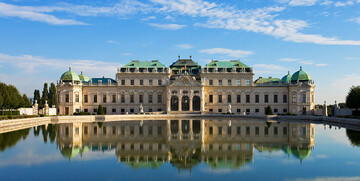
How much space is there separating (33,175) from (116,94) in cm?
6100

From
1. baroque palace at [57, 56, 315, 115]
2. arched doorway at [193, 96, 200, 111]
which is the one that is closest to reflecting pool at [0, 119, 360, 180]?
arched doorway at [193, 96, 200, 111]

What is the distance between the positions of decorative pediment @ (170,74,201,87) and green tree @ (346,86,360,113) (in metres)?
30.5

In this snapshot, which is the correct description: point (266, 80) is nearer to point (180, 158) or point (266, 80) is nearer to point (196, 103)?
point (196, 103)

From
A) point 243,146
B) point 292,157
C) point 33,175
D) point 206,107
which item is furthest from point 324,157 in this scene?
point 206,107

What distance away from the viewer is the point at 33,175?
56.9 feet

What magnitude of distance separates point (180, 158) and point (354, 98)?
4857cm

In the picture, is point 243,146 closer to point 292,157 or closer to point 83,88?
point 292,157

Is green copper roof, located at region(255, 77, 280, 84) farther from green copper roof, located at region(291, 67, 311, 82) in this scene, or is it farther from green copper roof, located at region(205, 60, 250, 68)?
green copper roof, located at region(205, 60, 250, 68)

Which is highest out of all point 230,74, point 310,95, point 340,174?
point 230,74

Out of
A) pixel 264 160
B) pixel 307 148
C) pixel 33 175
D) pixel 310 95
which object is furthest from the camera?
pixel 310 95

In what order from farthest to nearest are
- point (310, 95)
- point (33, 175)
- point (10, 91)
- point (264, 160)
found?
1. point (310, 95)
2. point (10, 91)
3. point (264, 160)
4. point (33, 175)

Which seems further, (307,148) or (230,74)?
(230,74)

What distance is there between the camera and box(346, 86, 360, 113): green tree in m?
57.0

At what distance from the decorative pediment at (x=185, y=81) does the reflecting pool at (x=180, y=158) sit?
4347cm
